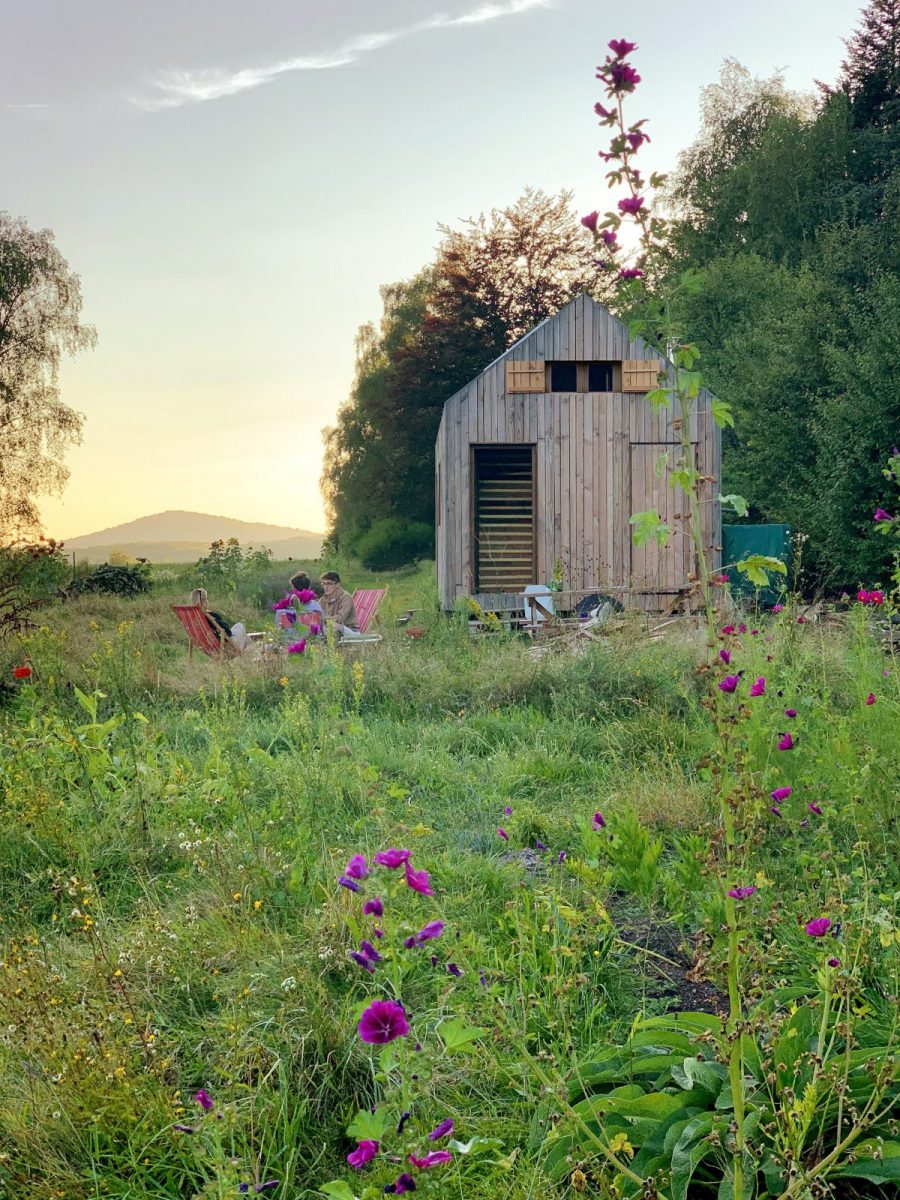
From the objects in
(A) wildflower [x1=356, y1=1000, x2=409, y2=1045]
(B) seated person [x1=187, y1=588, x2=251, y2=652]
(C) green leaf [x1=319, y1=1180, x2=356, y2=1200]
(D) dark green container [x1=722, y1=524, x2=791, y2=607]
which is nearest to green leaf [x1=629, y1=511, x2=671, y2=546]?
(A) wildflower [x1=356, y1=1000, x2=409, y2=1045]

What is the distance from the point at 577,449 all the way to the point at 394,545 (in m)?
16.3

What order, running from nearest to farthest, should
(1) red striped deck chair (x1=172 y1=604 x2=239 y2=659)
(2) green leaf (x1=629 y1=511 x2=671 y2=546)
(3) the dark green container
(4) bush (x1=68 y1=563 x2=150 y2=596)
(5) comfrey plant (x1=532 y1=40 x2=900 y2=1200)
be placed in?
(2) green leaf (x1=629 y1=511 x2=671 y2=546), (5) comfrey plant (x1=532 y1=40 x2=900 y2=1200), (1) red striped deck chair (x1=172 y1=604 x2=239 y2=659), (3) the dark green container, (4) bush (x1=68 y1=563 x2=150 y2=596)

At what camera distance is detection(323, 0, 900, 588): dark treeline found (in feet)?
52.7

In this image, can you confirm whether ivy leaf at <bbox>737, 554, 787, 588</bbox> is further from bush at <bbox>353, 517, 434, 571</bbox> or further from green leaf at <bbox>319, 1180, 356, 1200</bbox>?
bush at <bbox>353, 517, 434, 571</bbox>

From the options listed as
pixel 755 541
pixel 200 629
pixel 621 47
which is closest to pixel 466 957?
pixel 621 47

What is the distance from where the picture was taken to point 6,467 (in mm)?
26625

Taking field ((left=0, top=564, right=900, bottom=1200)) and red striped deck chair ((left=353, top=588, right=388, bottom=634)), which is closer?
field ((left=0, top=564, right=900, bottom=1200))

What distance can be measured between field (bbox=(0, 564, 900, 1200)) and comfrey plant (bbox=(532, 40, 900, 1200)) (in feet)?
0.04

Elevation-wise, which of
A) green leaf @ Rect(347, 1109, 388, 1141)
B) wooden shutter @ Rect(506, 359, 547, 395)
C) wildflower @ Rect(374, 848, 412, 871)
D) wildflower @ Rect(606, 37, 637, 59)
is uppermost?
wooden shutter @ Rect(506, 359, 547, 395)

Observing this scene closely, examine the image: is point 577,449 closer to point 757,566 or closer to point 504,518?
point 504,518

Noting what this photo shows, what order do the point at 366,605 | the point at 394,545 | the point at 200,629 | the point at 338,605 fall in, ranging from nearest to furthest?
the point at 200,629, the point at 338,605, the point at 366,605, the point at 394,545

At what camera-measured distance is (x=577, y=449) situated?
15578 millimetres

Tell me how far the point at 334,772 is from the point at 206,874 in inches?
46.1

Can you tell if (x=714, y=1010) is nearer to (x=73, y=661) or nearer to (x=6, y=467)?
(x=73, y=661)
